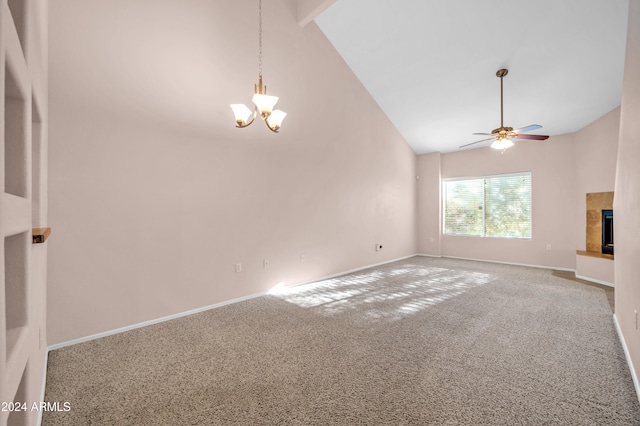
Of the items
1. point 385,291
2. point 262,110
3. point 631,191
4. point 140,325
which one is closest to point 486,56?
point 631,191

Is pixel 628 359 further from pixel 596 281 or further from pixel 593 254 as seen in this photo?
pixel 593 254

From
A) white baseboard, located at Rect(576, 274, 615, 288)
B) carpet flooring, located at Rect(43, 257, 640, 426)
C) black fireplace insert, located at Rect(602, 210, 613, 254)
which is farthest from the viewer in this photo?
black fireplace insert, located at Rect(602, 210, 613, 254)

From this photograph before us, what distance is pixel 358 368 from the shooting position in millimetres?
2215

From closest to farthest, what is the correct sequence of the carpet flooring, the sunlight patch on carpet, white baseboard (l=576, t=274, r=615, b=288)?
1. the carpet flooring
2. the sunlight patch on carpet
3. white baseboard (l=576, t=274, r=615, b=288)

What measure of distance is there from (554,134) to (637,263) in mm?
5033

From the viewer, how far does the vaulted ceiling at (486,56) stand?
3.64 meters

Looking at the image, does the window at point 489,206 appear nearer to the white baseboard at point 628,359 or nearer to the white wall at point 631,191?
the white baseboard at point 628,359

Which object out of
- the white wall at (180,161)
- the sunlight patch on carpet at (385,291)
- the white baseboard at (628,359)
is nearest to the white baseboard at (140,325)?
the white wall at (180,161)

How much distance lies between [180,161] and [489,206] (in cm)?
662

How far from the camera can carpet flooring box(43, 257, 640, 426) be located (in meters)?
1.74

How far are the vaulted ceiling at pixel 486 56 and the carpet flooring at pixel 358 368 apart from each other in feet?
10.7

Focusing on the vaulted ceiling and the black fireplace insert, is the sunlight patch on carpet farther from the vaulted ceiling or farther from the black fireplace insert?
the vaulted ceiling

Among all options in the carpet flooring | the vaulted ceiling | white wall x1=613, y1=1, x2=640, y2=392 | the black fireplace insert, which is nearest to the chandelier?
the carpet flooring

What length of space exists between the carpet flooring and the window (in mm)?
2907
